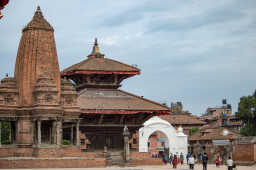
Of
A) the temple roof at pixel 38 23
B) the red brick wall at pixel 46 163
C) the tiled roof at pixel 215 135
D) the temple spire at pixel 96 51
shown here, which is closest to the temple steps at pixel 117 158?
the red brick wall at pixel 46 163

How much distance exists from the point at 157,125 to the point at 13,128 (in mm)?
27254

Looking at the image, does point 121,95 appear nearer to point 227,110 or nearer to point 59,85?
point 59,85

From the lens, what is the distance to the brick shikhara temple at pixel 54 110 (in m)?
39.4

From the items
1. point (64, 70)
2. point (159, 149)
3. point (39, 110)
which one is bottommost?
point (159, 149)

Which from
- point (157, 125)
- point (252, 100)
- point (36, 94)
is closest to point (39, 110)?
point (36, 94)

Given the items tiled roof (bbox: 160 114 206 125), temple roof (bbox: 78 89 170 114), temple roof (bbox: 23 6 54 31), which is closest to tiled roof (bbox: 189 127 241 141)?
tiled roof (bbox: 160 114 206 125)

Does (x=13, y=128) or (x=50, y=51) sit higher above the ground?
(x=50, y=51)

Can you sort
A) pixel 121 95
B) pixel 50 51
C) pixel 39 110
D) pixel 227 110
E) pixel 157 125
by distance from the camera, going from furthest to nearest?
pixel 227 110 → pixel 157 125 → pixel 121 95 → pixel 50 51 → pixel 39 110

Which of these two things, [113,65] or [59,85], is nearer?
[59,85]

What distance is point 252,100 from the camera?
247 feet

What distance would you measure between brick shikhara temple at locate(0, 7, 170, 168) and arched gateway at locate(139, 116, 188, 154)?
13560 millimetres

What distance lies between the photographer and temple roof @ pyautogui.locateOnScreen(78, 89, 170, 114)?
48.2m

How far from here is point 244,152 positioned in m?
46.8

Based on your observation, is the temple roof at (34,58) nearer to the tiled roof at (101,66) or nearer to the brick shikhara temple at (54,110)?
the brick shikhara temple at (54,110)
